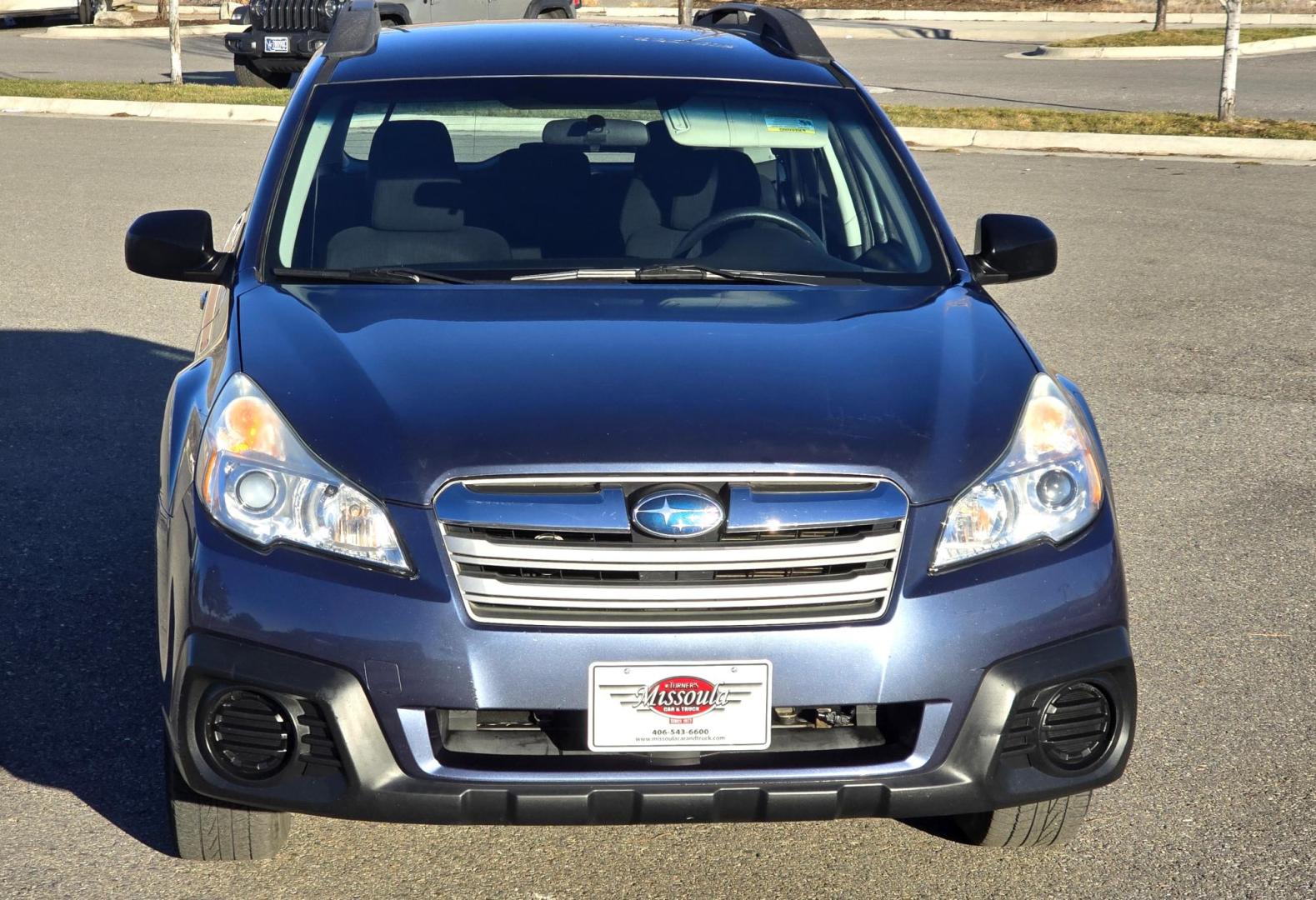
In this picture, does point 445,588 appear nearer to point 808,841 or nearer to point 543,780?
point 543,780


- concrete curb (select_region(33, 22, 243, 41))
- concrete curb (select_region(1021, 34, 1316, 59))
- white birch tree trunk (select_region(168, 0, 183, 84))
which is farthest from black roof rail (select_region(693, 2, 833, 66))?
concrete curb (select_region(33, 22, 243, 41))

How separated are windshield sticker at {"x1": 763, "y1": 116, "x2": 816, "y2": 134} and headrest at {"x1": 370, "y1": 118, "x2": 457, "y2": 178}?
90 centimetres

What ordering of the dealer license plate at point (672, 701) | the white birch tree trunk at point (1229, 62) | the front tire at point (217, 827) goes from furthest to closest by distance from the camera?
the white birch tree trunk at point (1229, 62) < the front tire at point (217, 827) < the dealer license plate at point (672, 701)

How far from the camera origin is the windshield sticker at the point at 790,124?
15.2 ft

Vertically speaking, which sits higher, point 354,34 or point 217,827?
point 354,34

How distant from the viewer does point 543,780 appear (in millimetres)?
2871

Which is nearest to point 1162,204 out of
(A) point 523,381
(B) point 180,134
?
(B) point 180,134

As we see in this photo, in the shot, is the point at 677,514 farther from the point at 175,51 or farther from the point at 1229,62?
the point at 175,51

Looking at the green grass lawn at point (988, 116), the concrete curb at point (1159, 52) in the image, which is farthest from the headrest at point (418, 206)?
the concrete curb at point (1159, 52)

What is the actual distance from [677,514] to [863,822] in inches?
43.1

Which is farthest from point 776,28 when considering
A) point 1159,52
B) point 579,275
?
point 1159,52

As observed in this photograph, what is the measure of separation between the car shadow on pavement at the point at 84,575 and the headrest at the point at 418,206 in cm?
135

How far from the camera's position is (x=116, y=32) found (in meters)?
32.4

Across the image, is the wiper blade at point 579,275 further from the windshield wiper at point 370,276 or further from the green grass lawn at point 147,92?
the green grass lawn at point 147,92
